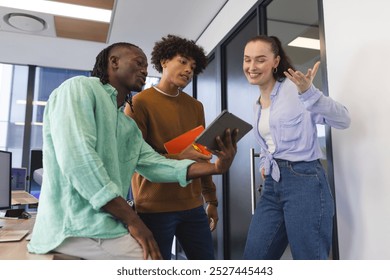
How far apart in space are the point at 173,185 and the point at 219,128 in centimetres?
44

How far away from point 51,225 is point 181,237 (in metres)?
0.68

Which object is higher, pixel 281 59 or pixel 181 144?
pixel 281 59

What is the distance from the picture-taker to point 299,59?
2.00 meters

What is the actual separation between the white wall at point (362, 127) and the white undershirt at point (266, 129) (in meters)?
0.37

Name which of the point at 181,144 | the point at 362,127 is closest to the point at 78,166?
the point at 181,144

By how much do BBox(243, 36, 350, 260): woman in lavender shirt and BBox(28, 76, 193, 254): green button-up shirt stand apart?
0.65 meters

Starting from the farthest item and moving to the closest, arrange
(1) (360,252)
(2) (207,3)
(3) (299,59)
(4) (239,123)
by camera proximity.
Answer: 1. (2) (207,3)
2. (3) (299,59)
3. (1) (360,252)
4. (4) (239,123)

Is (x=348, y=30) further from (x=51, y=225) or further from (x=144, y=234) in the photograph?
(x=51, y=225)

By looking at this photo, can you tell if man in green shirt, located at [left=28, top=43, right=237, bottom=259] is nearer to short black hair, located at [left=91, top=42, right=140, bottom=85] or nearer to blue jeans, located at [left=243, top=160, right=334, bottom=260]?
short black hair, located at [left=91, top=42, right=140, bottom=85]

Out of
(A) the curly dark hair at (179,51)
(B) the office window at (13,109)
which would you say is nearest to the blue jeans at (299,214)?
(A) the curly dark hair at (179,51)

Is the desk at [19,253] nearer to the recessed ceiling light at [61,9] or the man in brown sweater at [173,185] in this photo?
the man in brown sweater at [173,185]

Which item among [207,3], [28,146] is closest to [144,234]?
[207,3]

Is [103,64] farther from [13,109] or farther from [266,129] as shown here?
[13,109]

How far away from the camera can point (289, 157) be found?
50.3 inches
